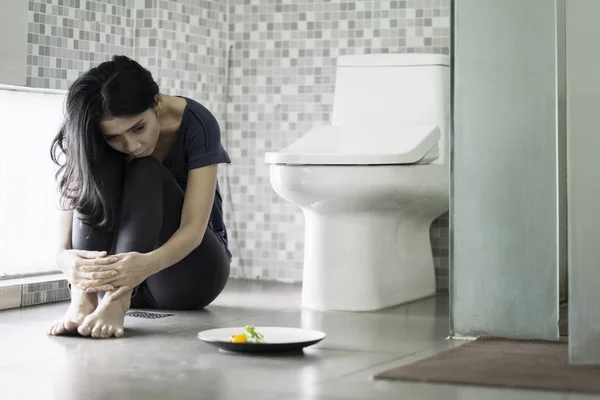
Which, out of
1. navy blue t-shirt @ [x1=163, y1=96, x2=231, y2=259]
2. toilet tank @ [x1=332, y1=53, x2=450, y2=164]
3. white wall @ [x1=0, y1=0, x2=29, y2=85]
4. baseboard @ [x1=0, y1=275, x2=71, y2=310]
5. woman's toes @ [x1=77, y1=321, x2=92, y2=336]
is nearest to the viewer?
woman's toes @ [x1=77, y1=321, x2=92, y2=336]

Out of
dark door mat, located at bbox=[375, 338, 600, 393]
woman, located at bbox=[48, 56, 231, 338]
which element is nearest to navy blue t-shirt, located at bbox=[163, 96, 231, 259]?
woman, located at bbox=[48, 56, 231, 338]

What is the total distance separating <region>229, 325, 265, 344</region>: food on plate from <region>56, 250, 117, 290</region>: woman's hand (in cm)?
37

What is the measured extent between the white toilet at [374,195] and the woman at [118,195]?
1.39 ft

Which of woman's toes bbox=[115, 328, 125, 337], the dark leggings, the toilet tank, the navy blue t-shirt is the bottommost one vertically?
woman's toes bbox=[115, 328, 125, 337]

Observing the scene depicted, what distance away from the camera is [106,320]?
2.31 m

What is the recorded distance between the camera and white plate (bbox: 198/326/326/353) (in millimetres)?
2080

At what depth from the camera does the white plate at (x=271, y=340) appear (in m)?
2.08

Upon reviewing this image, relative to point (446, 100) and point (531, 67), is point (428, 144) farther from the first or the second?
point (531, 67)

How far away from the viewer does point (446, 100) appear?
11.4ft

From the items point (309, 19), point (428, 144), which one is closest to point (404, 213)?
point (428, 144)

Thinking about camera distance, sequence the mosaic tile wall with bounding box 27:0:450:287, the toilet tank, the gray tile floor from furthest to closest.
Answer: the mosaic tile wall with bounding box 27:0:450:287 → the toilet tank → the gray tile floor

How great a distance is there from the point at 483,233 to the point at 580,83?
1.79 feet

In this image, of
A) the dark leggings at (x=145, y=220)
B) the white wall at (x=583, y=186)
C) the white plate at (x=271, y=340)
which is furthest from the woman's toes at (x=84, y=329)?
the white wall at (x=583, y=186)

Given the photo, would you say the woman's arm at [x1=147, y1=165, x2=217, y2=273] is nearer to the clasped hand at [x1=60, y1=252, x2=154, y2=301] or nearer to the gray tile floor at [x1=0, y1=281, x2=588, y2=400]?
the clasped hand at [x1=60, y1=252, x2=154, y2=301]
